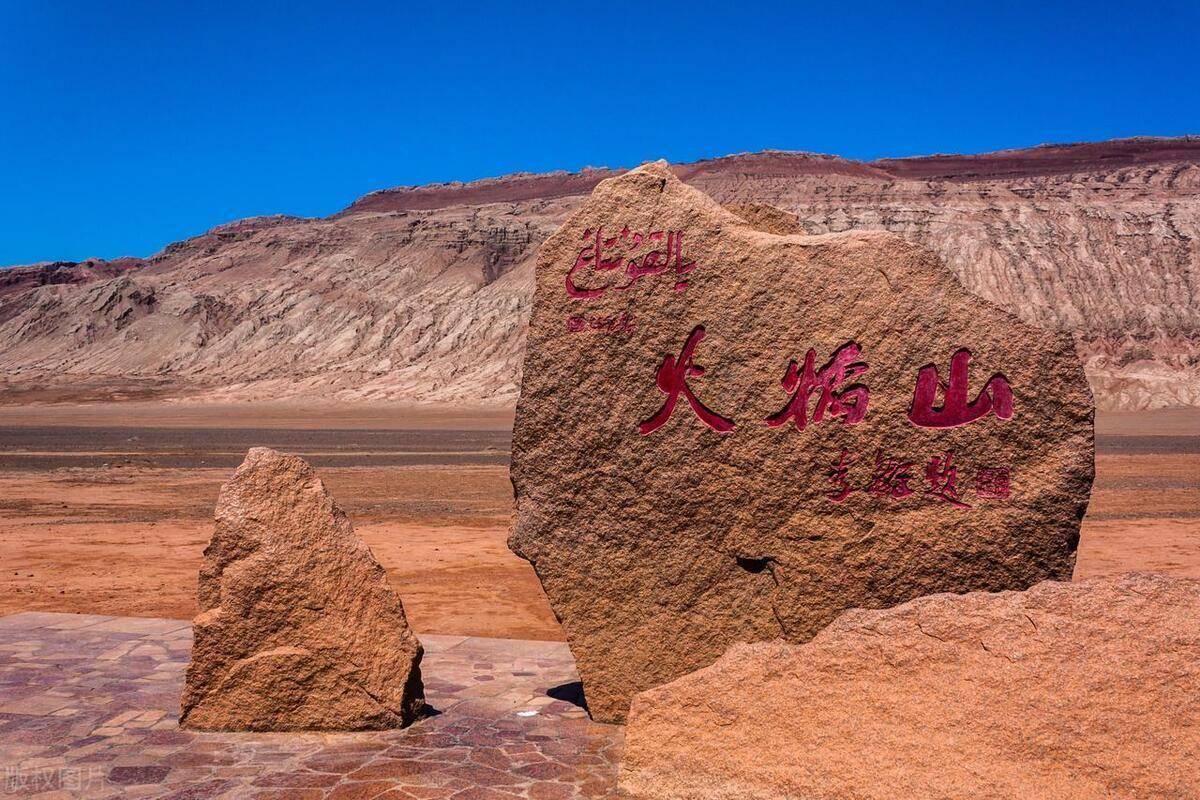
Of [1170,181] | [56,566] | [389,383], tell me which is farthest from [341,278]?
[56,566]

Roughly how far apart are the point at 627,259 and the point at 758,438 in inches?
44.1

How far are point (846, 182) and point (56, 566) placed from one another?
67318 mm

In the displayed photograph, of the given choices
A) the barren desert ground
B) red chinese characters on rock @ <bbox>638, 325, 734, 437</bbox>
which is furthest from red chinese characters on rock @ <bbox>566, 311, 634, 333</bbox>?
the barren desert ground

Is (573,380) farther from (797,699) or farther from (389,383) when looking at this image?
(389,383)

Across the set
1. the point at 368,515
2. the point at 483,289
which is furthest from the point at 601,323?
the point at 483,289

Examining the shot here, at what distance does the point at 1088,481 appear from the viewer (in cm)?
487

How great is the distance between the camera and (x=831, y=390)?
499cm

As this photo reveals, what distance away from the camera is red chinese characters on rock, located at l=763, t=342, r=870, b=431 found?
4.98 m

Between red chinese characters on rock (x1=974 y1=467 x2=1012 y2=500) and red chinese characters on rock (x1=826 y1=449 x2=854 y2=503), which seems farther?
red chinese characters on rock (x1=826 y1=449 x2=854 y2=503)

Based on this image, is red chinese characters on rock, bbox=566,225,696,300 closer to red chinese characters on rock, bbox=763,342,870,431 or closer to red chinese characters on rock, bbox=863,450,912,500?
red chinese characters on rock, bbox=763,342,870,431

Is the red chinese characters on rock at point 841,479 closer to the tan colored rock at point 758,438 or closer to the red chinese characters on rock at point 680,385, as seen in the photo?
the tan colored rock at point 758,438

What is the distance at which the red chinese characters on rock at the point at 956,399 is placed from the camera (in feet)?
16.0

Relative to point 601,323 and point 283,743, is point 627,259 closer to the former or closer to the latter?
point 601,323

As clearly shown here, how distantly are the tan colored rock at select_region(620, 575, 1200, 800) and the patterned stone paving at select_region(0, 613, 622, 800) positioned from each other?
0.54 metres
